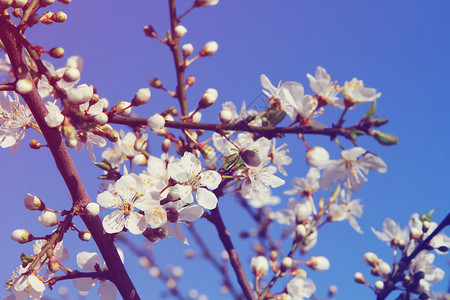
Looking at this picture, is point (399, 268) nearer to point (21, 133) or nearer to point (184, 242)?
point (184, 242)

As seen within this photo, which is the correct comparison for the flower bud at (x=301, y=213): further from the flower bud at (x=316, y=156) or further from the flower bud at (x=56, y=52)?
the flower bud at (x=56, y=52)

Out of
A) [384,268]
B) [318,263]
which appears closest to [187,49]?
[318,263]

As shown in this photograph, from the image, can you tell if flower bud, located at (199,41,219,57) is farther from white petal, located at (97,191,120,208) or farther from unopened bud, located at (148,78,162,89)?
white petal, located at (97,191,120,208)

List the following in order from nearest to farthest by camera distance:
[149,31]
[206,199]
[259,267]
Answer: [206,199]
[149,31]
[259,267]

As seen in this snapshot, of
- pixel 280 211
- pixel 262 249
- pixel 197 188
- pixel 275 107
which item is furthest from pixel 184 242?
pixel 262 249

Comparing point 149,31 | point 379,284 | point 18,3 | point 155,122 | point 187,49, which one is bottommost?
point 379,284

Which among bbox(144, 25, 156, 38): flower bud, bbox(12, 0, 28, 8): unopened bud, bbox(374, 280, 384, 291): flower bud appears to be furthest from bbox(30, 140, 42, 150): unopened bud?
bbox(374, 280, 384, 291): flower bud

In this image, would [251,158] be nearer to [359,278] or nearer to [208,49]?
[208,49]
